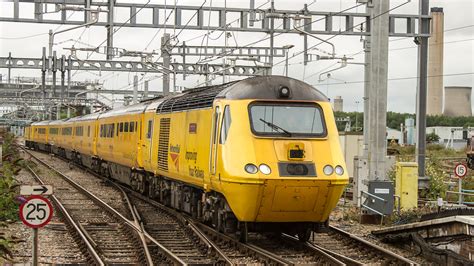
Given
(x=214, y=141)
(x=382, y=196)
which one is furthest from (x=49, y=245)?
(x=382, y=196)

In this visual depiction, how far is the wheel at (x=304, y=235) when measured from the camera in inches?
532

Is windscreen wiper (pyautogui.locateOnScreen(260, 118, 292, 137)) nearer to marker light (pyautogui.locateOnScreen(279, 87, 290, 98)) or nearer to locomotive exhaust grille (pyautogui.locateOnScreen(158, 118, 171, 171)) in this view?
marker light (pyautogui.locateOnScreen(279, 87, 290, 98))

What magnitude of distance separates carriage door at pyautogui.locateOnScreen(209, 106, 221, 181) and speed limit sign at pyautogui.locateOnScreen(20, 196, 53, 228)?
3.92m

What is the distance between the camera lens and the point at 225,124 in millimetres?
12930

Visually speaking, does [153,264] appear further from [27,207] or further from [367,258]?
[367,258]

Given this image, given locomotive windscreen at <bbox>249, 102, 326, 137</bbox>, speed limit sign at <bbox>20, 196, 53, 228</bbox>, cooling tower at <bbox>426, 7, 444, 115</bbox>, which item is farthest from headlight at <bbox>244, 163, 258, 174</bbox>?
cooling tower at <bbox>426, 7, 444, 115</bbox>

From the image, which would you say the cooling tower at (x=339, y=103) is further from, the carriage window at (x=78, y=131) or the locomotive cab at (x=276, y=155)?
the locomotive cab at (x=276, y=155)

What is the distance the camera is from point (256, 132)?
12602 mm

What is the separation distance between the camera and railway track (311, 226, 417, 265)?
39.1 feet

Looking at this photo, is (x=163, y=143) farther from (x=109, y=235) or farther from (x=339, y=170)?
(x=339, y=170)

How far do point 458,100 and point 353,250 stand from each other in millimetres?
94516

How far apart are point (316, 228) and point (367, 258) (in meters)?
1.11

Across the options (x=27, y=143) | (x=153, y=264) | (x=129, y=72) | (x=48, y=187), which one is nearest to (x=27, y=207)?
(x=48, y=187)

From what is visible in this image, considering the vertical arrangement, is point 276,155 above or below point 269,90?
below
